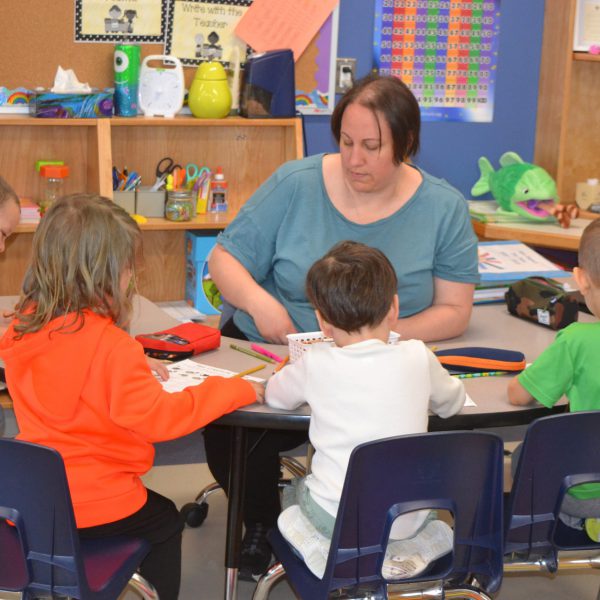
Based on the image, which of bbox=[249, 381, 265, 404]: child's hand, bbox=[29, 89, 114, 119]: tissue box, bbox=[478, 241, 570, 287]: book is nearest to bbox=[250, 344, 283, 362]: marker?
bbox=[249, 381, 265, 404]: child's hand

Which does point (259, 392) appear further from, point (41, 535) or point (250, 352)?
point (41, 535)

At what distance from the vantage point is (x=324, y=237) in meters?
2.56

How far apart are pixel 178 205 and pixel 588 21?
77.0 inches

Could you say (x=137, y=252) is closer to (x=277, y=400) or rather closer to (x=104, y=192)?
(x=277, y=400)

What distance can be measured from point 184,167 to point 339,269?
2.26m

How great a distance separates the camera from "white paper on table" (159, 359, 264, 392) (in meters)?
2.01

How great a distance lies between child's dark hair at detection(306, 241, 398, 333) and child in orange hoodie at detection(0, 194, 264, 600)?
273 mm

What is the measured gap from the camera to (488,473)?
5.80 ft

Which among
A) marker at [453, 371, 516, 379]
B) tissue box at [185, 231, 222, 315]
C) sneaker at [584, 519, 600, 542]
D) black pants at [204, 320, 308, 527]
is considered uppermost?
marker at [453, 371, 516, 379]

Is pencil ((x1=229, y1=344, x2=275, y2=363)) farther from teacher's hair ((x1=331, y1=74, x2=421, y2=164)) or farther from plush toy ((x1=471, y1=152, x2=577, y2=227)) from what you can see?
plush toy ((x1=471, y1=152, x2=577, y2=227))

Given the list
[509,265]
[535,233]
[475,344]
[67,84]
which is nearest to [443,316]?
[475,344]

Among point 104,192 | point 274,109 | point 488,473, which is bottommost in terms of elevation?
point 488,473

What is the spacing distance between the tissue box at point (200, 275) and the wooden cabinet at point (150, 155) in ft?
0.25

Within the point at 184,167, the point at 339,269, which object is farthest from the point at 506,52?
the point at 339,269
